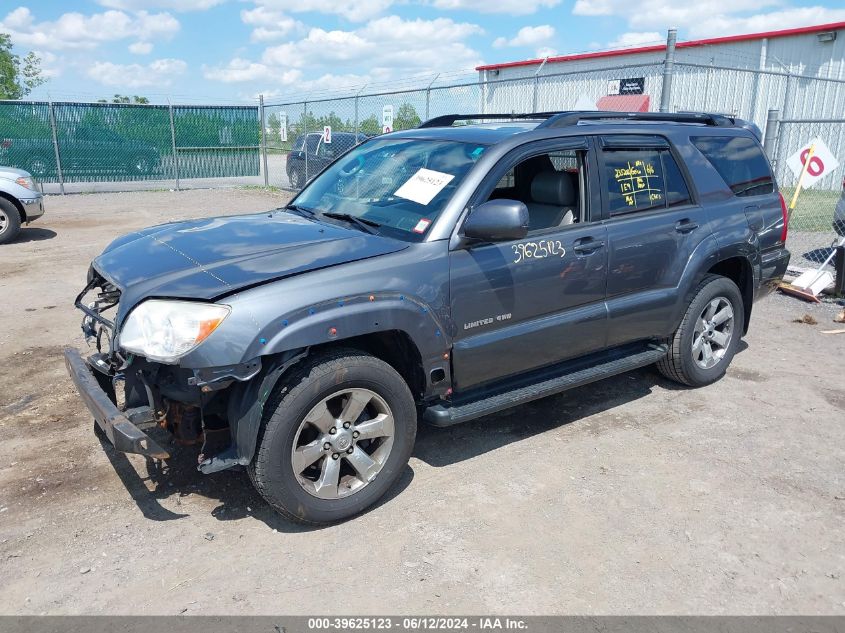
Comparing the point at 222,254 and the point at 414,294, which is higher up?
the point at 222,254

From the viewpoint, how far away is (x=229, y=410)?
10.3 ft

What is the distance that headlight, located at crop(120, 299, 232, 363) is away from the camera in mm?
2967

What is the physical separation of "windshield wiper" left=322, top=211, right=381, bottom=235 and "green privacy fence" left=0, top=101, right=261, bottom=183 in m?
16.4

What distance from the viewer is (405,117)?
15.3 metres

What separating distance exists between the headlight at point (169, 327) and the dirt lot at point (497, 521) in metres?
0.97

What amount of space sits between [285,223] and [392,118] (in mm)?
11354

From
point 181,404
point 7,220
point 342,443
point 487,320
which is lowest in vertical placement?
point 342,443

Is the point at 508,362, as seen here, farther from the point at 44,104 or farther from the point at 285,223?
the point at 44,104

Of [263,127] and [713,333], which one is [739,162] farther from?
[263,127]

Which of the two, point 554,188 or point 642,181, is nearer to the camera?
point 554,188

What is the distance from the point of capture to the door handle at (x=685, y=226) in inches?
183

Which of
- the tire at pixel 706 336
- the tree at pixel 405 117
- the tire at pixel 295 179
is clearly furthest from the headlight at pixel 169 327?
the tire at pixel 295 179

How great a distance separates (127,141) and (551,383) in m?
18.2
